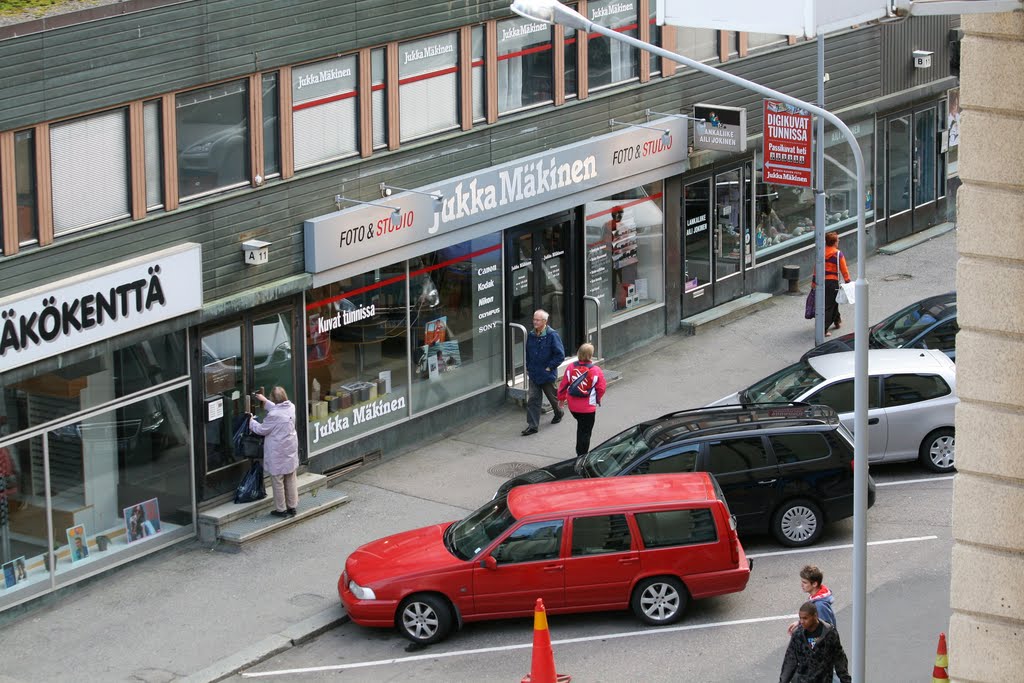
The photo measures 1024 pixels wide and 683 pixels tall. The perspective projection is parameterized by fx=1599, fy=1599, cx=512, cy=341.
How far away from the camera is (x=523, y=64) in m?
22.6

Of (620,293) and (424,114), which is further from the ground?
(424,114)

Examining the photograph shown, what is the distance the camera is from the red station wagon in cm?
1552

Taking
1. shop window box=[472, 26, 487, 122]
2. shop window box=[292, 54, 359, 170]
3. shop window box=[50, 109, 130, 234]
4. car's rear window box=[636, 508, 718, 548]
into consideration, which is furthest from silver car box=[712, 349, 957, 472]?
shop window box=[50, 109, 130, 234]

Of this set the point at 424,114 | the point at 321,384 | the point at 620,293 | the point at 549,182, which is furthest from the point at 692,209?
the point at 321,384

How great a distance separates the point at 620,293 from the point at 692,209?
2248mm

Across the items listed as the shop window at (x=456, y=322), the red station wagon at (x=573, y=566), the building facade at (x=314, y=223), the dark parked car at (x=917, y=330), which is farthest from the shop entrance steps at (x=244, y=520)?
the dark parked car at (x=917, y=330)

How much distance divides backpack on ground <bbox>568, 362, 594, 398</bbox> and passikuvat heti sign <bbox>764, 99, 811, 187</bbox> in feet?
19.6

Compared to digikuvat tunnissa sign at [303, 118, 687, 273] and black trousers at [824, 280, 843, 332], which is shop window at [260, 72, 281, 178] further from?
black trousers at [824, 280, 843, 332]

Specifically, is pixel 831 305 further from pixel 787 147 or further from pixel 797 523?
pixel 797 523

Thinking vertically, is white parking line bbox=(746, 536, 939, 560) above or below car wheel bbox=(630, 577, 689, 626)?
below

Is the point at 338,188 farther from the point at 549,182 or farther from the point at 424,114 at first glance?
the point at 549,182

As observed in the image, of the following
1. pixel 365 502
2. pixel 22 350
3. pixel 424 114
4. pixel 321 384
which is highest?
pixel 424 114

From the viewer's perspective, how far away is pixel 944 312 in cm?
2256

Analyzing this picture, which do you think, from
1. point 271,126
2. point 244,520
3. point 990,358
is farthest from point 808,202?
point 990,358
